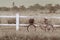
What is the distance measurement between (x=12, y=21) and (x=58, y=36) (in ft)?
31.6

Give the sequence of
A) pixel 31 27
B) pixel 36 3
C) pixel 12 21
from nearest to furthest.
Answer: pixel 31 27 → pixel 12 21 → pixel 36 3

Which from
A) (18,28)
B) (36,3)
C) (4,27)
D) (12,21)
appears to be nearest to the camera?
(18,28)

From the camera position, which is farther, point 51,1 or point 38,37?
point 51,1

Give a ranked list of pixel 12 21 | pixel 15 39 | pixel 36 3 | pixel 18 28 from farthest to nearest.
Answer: pixel 36 3 < pixel 12 21 < pixel 18 28 < pixel 15 39

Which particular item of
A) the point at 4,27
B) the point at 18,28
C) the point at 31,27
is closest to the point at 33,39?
the point at 31,27

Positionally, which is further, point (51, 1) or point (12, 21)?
point (51, 1)

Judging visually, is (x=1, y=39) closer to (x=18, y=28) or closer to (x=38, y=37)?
(x=38, y=37)

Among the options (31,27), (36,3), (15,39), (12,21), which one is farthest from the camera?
(36,3)

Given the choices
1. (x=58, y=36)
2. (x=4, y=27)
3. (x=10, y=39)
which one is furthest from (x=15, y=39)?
(x=4, y=27)

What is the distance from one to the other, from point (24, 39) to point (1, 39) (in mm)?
931

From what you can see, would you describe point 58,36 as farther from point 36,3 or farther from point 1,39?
point 36,3

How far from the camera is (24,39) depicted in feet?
35.7

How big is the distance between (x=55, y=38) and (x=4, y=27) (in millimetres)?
7498

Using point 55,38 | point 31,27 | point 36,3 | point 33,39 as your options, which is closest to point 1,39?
point 33,39
